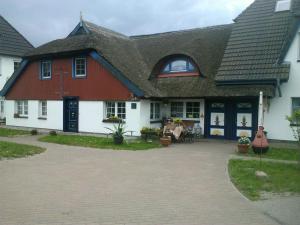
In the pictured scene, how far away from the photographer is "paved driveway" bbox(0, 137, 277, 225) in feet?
21.8

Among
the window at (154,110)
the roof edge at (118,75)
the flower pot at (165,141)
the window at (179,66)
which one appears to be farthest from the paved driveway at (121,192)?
the window at (179,66)

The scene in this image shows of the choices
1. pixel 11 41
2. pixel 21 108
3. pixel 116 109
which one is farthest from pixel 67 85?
pixel 11 41

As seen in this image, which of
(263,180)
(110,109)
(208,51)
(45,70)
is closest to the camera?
(263,180)

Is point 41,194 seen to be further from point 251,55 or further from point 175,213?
point 251,55

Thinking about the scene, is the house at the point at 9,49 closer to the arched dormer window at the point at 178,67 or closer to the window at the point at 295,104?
the arched dormer window at the point at 178,67

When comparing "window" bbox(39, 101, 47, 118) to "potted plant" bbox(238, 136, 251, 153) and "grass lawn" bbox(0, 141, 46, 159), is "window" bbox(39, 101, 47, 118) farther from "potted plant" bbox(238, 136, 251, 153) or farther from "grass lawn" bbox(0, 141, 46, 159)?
"potted plant" bbox(238, 136, 251, 153)

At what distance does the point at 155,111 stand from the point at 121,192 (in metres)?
14.0

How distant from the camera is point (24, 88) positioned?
25.8 m

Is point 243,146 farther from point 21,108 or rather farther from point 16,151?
point 21,108

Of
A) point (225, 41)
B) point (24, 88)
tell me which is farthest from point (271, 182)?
point (24, 88)

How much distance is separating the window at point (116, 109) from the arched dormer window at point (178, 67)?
3498 mm

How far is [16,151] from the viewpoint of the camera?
1442cm

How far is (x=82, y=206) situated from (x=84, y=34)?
1860 cm

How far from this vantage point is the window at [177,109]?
22.6 m
